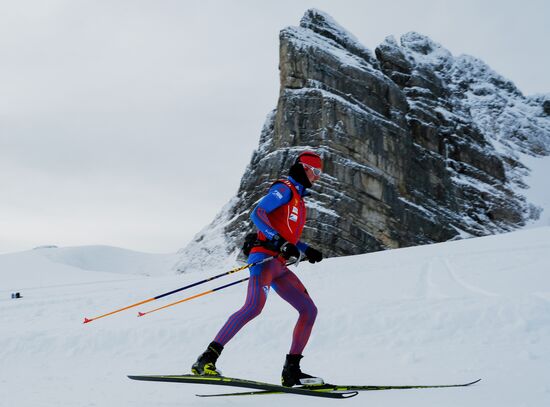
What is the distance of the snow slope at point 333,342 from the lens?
509 centimetres

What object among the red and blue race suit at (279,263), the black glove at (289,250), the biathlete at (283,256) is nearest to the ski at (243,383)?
the biathlete at (283,256)

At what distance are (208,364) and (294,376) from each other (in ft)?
3.02

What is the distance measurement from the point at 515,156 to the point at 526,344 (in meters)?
105

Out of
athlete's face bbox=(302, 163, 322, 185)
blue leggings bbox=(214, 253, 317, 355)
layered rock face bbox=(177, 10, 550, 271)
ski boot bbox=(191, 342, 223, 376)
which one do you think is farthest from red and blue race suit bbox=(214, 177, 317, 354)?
layered rock face bbox=(177, 10, 550, 271)

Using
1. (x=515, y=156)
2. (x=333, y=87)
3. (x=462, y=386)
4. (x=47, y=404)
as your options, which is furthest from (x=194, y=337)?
(x=515, y=156)

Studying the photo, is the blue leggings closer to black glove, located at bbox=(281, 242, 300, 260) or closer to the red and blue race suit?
the red and blue race suit

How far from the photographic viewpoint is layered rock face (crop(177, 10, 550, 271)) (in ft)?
211

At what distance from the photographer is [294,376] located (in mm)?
5086

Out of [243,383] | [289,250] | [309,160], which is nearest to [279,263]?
[289,250]

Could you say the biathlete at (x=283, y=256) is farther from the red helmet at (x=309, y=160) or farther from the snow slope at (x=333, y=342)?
the snow slope at (x=333, y=342)

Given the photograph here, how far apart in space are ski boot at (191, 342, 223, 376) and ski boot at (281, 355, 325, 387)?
76 cm

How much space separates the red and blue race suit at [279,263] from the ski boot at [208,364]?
1.08 ft

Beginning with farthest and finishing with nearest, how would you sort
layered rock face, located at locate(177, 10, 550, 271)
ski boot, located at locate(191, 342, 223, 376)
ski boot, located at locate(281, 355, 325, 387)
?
layered rock face, located at locate(177, 10, 550, 271) < ski boot, located at locate(281, 355, 325, 387) < ski boot, located at locate(191, 342, 223, 376)

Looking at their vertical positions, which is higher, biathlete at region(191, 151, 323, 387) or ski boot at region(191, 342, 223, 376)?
biathlete at region(191, 151, 323, 387)
